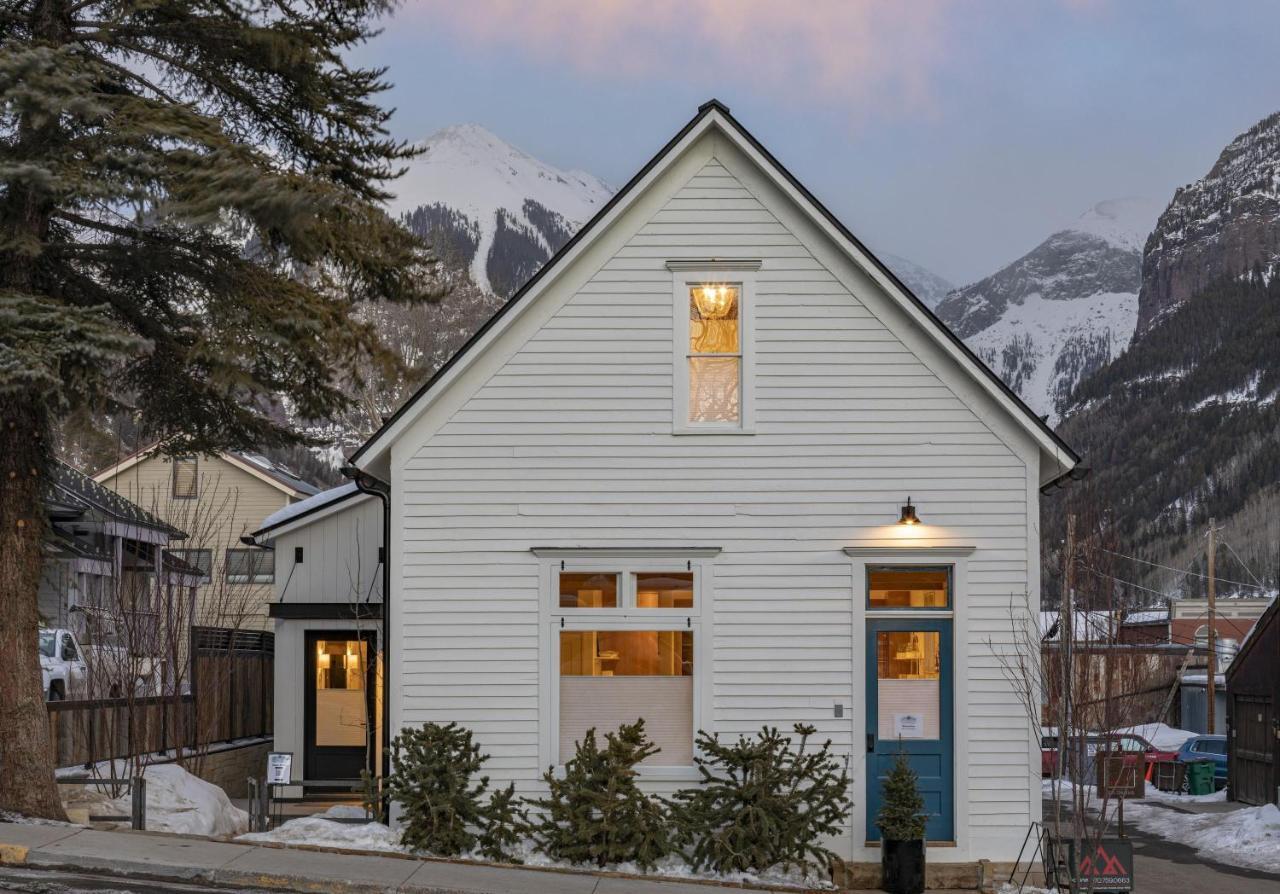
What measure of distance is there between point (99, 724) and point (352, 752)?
3.82m

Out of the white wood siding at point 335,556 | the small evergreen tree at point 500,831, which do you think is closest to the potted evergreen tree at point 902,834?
the small evergreen tree at point 500,831

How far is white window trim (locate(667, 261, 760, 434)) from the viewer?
15797mm

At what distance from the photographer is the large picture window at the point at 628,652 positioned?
15500mm

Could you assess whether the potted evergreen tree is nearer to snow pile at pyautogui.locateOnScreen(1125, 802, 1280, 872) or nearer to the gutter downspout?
the gutter downspout

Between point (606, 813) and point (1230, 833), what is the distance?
592 inches

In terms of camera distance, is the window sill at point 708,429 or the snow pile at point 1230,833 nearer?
the window sill at point 708,429

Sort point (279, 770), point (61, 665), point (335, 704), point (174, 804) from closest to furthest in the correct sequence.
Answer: point (279, 770), point (174, 804), point (335, 704), point (61, 665)

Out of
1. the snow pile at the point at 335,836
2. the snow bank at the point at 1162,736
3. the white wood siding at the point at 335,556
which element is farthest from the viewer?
the snow bank at the point at 1162,736

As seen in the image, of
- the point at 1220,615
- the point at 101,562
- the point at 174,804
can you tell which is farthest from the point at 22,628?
the point at 1220,615

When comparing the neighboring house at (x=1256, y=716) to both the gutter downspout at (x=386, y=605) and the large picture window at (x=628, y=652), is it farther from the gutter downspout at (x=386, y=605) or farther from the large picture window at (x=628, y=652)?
the gutter downspout at (x=386, y=605)

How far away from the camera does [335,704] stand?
75.3ft

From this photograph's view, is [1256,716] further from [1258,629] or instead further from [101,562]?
[101,562]

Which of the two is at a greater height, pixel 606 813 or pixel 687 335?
pixel 687 335

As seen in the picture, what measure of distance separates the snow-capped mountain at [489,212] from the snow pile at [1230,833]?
24.5 meters
